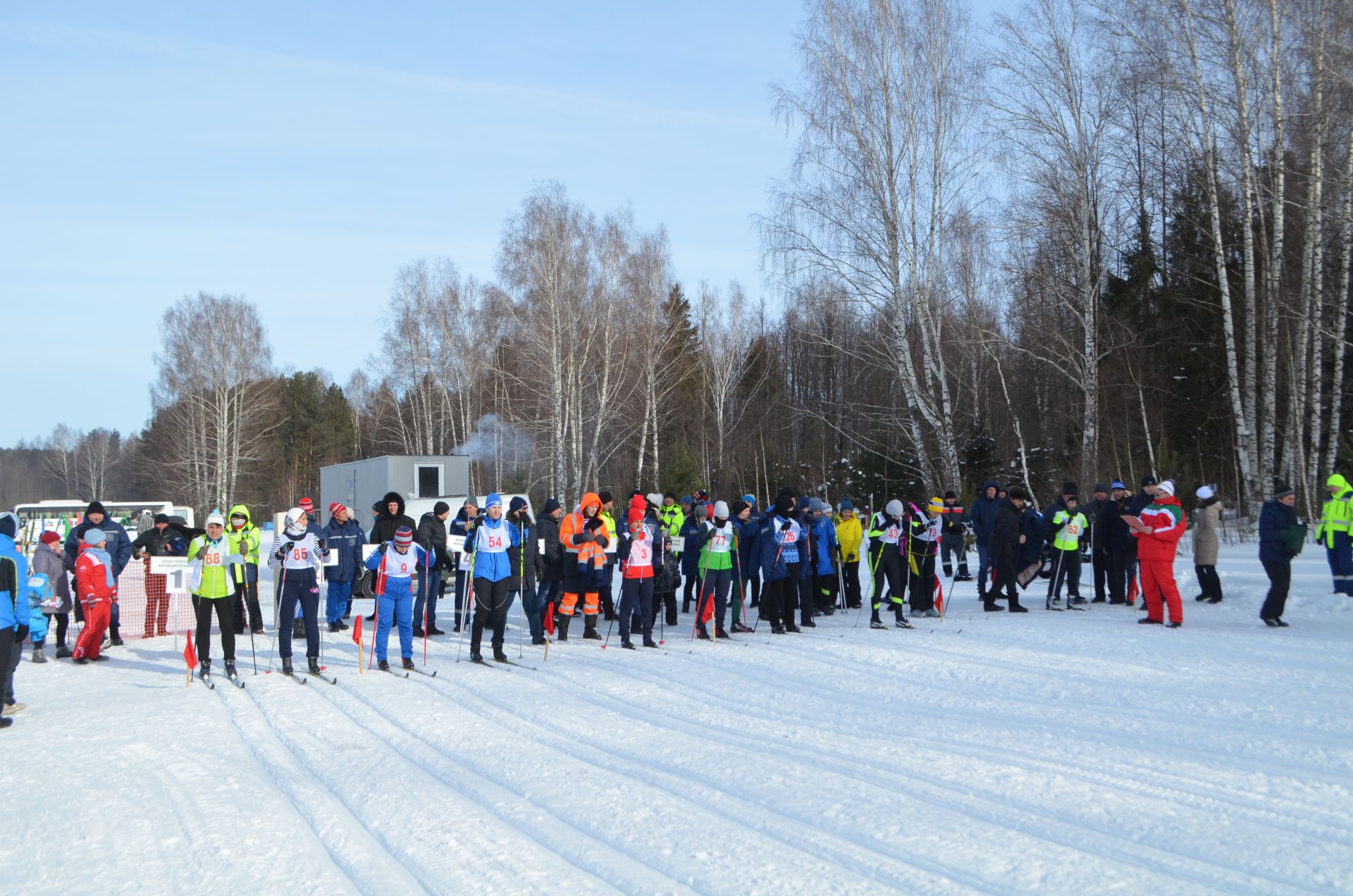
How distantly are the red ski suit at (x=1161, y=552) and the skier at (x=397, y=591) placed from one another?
8416 mm

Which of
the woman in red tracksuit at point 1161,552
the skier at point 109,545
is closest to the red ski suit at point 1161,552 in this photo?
the woman in red tracksuit at point 1161,552

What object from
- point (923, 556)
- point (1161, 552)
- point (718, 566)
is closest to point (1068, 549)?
point (923, 556)

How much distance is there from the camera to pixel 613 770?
262 inches

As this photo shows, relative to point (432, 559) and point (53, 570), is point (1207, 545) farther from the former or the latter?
point (53, 570)

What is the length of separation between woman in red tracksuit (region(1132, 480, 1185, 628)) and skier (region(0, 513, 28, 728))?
455 inches

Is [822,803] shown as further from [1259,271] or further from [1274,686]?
[1259,271]

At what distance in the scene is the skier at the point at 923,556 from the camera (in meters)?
14.2

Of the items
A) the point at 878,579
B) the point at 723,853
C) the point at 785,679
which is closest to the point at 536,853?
the point at 723,853

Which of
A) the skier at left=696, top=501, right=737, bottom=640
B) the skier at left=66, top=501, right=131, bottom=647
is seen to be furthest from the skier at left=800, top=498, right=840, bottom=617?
the skier at left=66, top=501, right=131, bottom=647

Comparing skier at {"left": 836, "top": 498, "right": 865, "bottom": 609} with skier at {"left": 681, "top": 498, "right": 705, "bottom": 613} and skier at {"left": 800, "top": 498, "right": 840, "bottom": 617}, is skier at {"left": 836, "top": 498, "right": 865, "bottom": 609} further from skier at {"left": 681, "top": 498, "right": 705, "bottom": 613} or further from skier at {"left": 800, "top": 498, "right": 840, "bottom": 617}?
skier at {"left": 681, "top": 498, "right": 705, "bottom": 613}

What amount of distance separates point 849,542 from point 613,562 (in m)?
3.56

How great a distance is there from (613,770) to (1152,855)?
310cm

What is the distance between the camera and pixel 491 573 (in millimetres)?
11422

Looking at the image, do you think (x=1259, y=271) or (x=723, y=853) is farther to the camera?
(x=1259, y=271)
